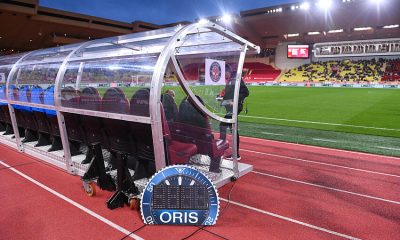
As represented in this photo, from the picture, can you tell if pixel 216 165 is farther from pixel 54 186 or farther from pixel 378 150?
pixel 378 150

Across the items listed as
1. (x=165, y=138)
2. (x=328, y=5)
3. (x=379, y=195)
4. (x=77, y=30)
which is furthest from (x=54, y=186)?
(x=77, y=30)

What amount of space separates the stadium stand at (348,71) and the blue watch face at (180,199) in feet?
132

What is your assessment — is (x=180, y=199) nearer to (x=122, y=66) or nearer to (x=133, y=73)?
(x=133, y=73)

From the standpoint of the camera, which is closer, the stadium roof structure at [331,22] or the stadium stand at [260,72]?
the stadium roof structure at [331,22]

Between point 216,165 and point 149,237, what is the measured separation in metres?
2.07

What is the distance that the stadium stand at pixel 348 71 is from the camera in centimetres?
3798

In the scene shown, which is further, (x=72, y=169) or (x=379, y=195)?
(x=72, y=169)

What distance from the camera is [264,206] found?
13.5ft

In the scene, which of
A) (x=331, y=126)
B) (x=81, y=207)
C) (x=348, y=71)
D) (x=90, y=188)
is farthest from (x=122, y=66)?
(x=348, y=71)

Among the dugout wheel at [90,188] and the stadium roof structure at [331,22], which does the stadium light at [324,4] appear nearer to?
the stadium roof structure at [331,22]

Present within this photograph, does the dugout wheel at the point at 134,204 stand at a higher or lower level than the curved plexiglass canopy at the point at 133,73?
lower

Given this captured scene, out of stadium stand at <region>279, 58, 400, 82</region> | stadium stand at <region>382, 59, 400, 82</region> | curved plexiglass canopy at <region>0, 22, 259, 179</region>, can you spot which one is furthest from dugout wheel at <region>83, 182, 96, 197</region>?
stadium stand at <region>382, 59, 400, 82</region>

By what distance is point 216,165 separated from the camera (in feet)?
16.8

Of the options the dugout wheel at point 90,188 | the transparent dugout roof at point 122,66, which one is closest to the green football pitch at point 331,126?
the transparent dugout roof at point 122,66
